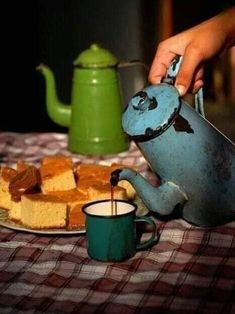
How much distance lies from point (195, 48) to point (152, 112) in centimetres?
21

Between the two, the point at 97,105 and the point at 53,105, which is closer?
the point at 97,105

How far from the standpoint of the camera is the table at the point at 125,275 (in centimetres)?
88

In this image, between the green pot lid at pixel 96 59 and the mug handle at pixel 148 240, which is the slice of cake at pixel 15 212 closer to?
the mug handle at pixel 148 240

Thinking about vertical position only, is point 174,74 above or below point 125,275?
above

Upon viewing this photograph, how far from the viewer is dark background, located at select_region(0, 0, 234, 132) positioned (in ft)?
9.56

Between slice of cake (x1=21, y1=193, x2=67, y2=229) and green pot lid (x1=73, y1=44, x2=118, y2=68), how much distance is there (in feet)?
1.93

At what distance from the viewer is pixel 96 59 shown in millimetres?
1657

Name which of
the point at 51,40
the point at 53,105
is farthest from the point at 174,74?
the point at 51,40

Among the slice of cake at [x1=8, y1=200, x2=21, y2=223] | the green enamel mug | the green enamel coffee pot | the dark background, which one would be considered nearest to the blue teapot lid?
the green enamel mug

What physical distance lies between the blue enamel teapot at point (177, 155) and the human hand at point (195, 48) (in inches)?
1.5

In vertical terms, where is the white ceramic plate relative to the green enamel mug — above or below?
below

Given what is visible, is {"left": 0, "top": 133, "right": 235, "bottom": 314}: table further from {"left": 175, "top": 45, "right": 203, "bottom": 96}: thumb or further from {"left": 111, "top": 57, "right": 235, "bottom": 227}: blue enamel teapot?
{"left": 175, "top": 45, "right": 203, "bottom": 96}: thumb

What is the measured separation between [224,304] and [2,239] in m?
0.41

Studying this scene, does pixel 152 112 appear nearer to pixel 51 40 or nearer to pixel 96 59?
pixel 96 59
